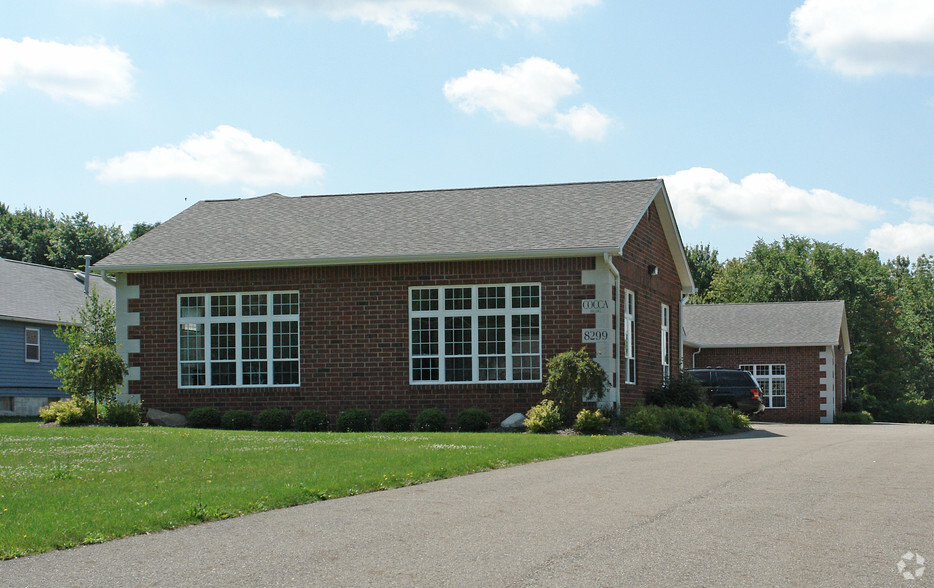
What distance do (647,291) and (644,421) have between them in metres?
6.12

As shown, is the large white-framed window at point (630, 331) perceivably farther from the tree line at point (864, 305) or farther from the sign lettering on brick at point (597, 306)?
the tree line at point (864, 305)

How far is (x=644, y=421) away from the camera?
72.7 ft

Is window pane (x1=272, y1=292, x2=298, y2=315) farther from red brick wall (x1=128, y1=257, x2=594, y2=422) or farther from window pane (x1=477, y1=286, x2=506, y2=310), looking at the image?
window pane (x1=477, y1=286, x2=506, y2=310)

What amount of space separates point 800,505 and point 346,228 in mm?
18510

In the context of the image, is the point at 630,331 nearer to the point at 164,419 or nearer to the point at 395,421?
the point at 395,421

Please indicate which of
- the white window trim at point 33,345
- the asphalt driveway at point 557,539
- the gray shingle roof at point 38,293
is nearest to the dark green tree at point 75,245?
the gray shingle roof at point 38,293

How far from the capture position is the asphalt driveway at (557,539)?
7.05 meters

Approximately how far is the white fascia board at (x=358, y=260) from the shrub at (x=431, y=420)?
11.5ft

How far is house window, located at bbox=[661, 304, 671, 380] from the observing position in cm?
2956

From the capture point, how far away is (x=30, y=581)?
7.07m

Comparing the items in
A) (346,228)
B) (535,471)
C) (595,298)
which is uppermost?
(346,228)

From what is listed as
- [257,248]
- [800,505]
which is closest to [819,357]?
[257,248]

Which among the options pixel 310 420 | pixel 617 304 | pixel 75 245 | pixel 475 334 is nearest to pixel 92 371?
pixel 310 420

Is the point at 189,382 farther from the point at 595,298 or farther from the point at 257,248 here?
the point at 595,298
